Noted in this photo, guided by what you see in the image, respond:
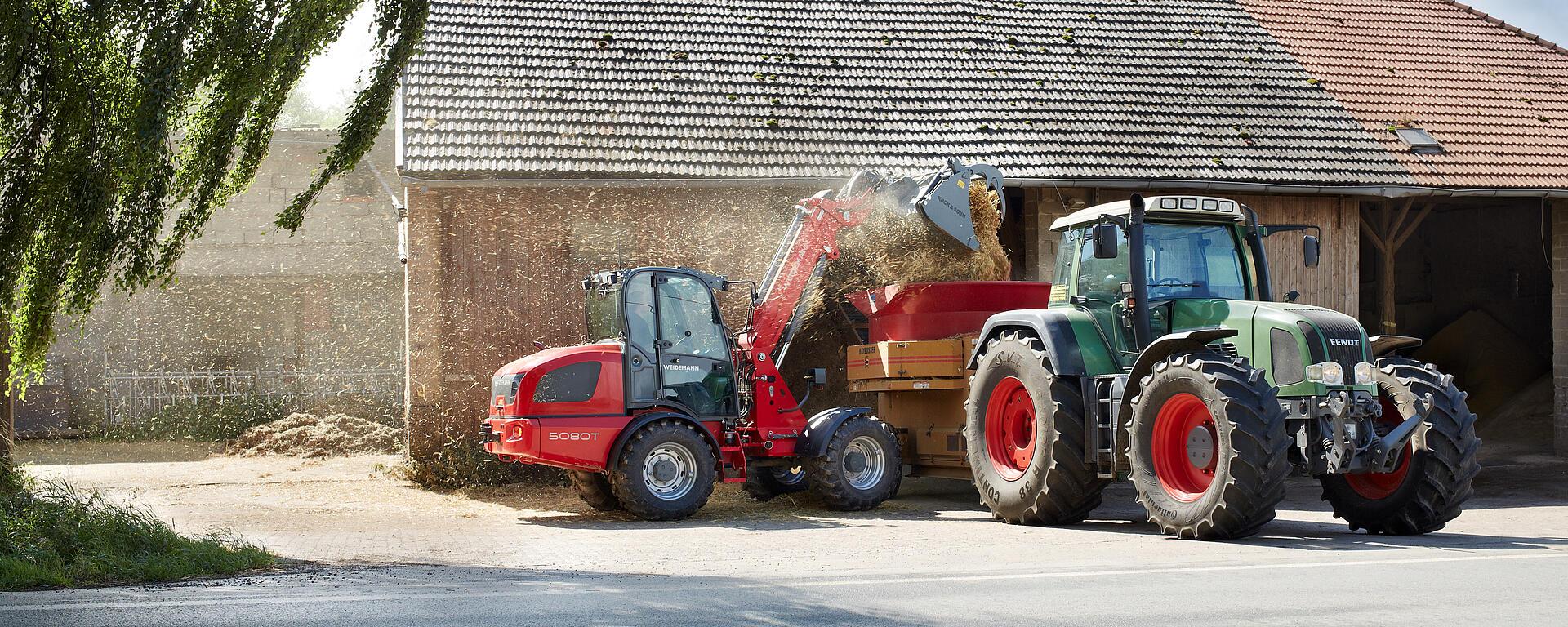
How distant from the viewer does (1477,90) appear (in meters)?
18.2

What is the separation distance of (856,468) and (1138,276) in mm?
3026

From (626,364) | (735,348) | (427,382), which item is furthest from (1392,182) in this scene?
(427,382)

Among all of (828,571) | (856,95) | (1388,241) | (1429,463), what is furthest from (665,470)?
(1388,241)

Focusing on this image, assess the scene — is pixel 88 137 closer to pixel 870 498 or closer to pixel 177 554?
pixel 177 554

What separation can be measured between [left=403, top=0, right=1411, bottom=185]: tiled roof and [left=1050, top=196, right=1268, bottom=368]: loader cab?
4.63 m

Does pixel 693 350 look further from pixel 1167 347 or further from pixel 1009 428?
pixel 1167 347

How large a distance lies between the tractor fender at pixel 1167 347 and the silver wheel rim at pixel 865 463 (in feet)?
8.71

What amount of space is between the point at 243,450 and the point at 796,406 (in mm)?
9467

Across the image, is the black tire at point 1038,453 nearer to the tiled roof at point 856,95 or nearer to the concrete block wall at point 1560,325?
the tiled roof at point 856,95

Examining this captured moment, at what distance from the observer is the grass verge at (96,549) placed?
7.53 meters

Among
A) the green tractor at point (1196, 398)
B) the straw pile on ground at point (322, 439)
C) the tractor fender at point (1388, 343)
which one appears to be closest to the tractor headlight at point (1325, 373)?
the green tractor at point (1196, 398)

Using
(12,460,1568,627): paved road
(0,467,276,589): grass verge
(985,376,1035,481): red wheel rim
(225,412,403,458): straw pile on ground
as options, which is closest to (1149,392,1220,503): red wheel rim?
(12,460,1568,627): paved road

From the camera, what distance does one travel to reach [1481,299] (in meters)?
21.2

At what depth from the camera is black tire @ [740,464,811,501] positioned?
12.5m
